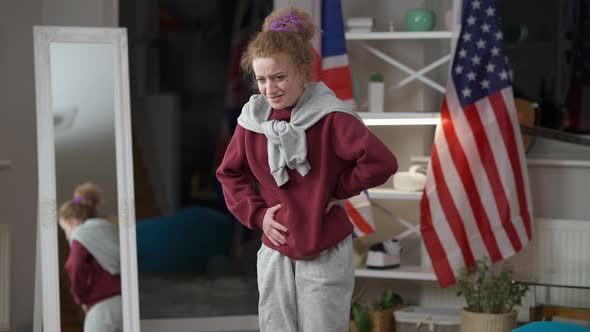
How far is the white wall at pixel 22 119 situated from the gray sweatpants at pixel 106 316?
0.71 metres

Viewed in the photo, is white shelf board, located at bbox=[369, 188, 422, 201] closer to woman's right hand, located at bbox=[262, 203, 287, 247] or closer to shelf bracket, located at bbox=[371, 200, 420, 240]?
shelf bracket, located at bbox=[371, 200, 420, 240]

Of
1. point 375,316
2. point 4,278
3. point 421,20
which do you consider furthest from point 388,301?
point 4,278

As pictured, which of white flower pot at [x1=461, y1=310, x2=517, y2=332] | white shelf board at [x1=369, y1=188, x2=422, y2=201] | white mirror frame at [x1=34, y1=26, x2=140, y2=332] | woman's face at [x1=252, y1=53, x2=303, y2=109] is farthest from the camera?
white shelf board at [x1=369, y1=188, x2=422, y2=201]

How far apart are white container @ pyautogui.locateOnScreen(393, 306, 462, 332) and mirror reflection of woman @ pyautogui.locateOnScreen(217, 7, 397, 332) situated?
2.00m

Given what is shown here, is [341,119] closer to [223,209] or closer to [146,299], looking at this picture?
[146,299]

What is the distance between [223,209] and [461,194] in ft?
9.27

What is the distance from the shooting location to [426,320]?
13.3 feet

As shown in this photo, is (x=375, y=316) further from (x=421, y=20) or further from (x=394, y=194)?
(x=421, y=20)

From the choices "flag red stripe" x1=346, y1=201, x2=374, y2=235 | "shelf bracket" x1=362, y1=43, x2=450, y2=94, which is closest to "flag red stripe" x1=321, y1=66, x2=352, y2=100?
"shelf bracket" x1=362, y1=43, x2=450, y2=94

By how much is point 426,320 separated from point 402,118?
0.91 m

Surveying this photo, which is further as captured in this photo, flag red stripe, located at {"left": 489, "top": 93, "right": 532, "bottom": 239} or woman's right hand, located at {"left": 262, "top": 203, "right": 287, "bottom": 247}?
flag red stripe, located at {"left": 489, "top": 93, "right": 532, "bottom": 239}

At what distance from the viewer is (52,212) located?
12.0ft

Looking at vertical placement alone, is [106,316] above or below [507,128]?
below

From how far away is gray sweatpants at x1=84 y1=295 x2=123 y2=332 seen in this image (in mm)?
3680
